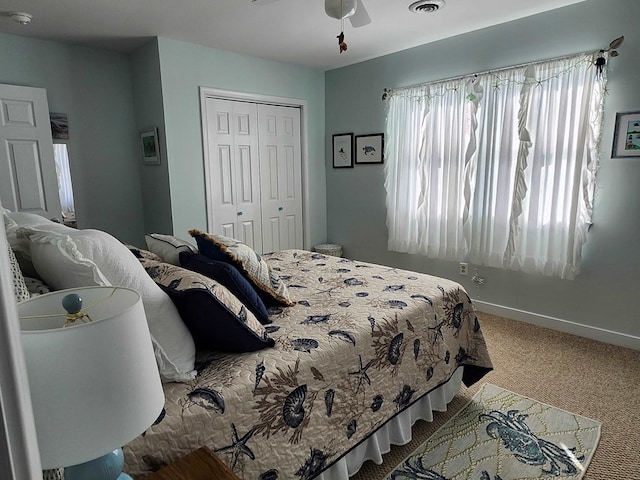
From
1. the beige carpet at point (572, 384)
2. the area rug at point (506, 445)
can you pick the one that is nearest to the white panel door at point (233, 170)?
the beige carpet at point (572, 384)

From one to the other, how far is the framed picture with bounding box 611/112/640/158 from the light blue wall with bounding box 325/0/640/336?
0.04 m

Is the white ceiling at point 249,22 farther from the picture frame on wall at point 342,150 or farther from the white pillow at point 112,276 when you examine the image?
the white pillow at point 112,276

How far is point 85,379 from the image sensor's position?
2.00 ft

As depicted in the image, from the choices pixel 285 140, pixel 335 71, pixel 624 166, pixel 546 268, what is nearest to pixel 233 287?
pixel 546 268

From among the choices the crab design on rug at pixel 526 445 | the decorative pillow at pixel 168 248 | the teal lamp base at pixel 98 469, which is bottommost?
the crab design on rug at pixel 526 445

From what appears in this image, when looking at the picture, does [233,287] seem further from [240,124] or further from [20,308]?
[240,124]

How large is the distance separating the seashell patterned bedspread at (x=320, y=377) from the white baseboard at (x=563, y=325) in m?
1.38

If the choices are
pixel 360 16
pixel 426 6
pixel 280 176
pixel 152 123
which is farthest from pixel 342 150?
pixel 360 16

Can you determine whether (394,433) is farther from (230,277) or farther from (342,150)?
(342,150)

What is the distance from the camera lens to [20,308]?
693mm

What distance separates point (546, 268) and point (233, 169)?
307 cm

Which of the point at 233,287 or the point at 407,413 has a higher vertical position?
the point at 233,287

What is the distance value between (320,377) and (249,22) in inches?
111

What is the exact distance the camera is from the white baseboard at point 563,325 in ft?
9.48
